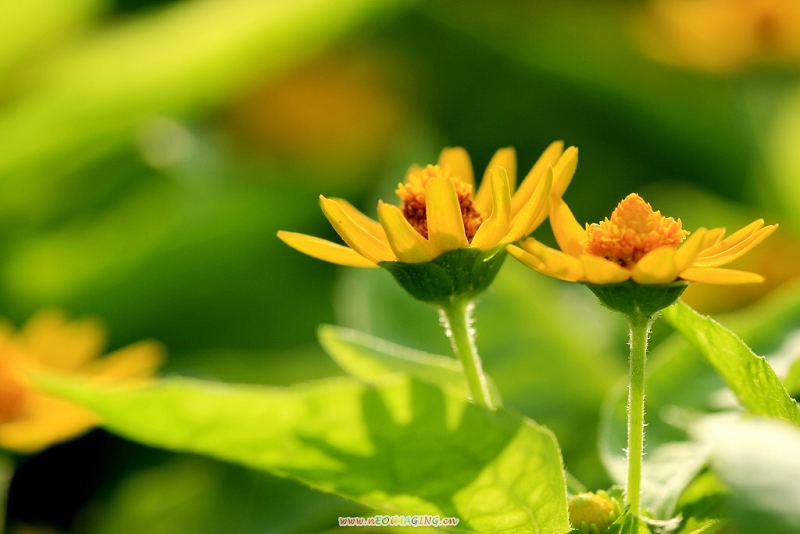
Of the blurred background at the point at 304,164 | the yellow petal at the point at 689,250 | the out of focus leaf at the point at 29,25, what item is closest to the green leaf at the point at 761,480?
the yellow petal at the point at 689,250

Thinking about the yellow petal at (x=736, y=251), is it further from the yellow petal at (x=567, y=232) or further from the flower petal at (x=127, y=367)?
the flower petal at (x=127, y=367)

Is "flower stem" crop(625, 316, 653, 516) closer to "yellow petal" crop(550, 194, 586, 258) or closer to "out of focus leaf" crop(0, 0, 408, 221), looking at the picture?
"yellow petal" crop(550, 194, 586, 258)

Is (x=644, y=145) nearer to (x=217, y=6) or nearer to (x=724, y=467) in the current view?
(x=217, y=6)

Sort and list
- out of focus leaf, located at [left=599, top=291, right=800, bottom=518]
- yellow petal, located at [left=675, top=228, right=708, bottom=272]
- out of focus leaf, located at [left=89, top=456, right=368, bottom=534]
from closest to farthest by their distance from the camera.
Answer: yellow petal, located at [left=675, top=228, right=708, bottom=272], out of focus leaf, located at [left=599, top=291, right=800, bottom=518], out of focus leaf, located at [left=89, top=456, right=368, bottom=534]

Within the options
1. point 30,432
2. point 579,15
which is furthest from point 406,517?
point 579,15

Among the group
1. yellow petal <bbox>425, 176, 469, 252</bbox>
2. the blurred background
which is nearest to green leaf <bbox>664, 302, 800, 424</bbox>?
yellow petal <bbox>425, 176, 469, 252</bbox>

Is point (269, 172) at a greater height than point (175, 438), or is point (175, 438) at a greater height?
point (269, 172)
